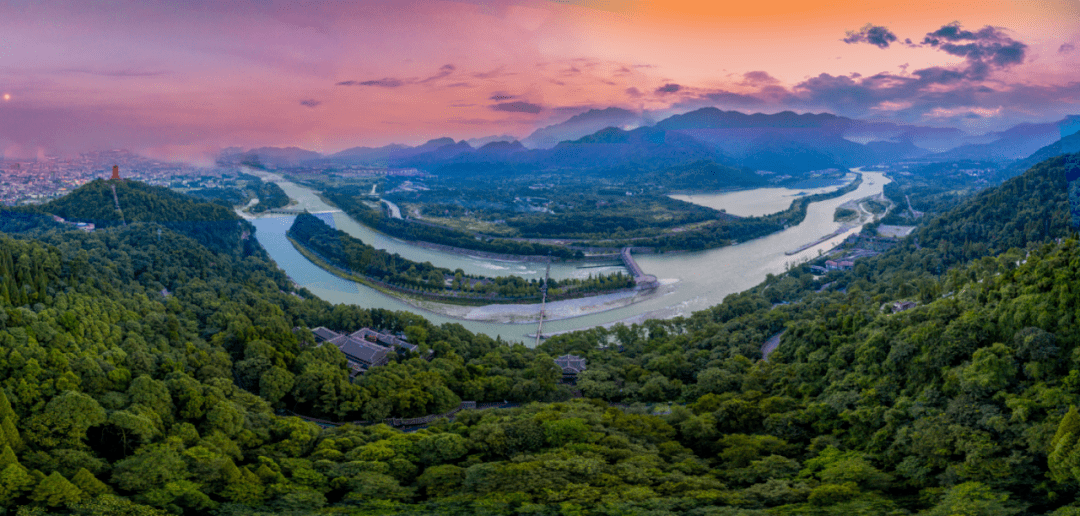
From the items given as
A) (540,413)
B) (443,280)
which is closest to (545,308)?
(443,280)

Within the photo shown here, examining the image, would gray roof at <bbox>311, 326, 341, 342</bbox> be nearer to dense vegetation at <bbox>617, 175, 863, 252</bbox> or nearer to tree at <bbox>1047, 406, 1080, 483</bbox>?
tree at <bbox>1047, 406, 1080, 483</bbox>

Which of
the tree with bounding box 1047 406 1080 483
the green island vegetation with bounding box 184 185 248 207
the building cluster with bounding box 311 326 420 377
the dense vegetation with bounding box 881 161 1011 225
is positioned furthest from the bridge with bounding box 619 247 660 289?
the green island vegetation with bounding box 184 185 248 207

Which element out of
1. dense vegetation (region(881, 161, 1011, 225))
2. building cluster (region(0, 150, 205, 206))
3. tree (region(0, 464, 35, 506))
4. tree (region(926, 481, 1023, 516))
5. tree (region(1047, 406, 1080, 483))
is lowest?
tree (region(0, 464, 35, 506))

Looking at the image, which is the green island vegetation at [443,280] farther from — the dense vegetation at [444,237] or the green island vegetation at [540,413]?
the green island vegetation at [540,413]

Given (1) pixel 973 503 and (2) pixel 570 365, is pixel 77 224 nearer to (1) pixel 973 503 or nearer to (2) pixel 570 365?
(2) pixel 570 365

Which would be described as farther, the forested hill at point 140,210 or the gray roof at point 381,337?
the forested hill at point 140,210

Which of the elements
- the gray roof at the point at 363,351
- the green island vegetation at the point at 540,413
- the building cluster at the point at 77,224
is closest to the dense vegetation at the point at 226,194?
the building cluster at the point at 77,224

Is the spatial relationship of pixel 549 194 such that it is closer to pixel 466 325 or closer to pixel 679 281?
pixel 679 281
